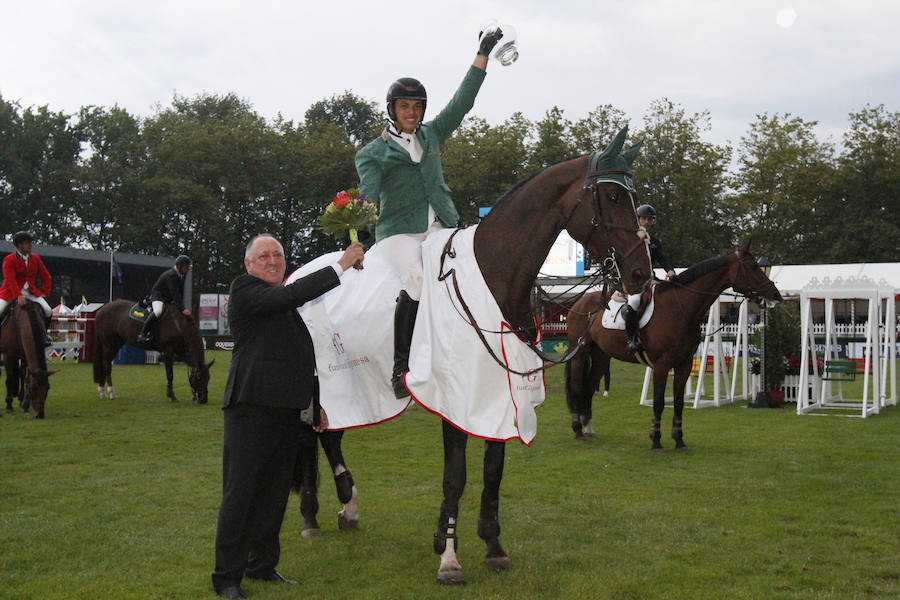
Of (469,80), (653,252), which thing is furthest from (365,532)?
(653,252)

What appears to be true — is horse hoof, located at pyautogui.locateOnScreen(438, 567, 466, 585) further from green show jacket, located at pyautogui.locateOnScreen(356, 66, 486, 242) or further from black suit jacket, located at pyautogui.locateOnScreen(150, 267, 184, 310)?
black suit jacket, located at pyautogui.locateOnScreen(150, 267, 184, 310)

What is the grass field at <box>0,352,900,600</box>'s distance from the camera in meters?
4.61

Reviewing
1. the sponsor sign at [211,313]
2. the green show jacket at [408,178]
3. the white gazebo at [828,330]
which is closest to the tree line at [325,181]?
the sponsor sign at [211,313]

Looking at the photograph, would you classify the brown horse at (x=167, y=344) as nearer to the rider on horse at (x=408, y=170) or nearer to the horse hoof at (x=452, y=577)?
the rider on horse at (x=408, y=170)

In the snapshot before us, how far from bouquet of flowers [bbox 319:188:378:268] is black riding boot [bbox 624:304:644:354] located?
6.21m

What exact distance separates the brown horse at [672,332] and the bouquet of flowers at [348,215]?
16.7ft

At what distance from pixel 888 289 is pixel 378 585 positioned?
42.4 ft

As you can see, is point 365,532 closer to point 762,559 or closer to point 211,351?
point 762,559

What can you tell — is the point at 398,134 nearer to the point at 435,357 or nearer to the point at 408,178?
the point at 408,178

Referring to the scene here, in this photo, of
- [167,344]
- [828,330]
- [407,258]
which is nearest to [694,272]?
[828,330]

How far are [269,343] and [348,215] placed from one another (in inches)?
38.5

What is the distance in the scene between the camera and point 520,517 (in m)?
6.25

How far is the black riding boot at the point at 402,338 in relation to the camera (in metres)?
4.88

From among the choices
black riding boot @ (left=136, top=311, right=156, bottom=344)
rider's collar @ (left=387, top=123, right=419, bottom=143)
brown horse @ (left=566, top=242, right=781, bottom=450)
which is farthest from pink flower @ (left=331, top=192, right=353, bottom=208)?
black riding boot @ (left=136, top=311, right=156, bottom=344)
